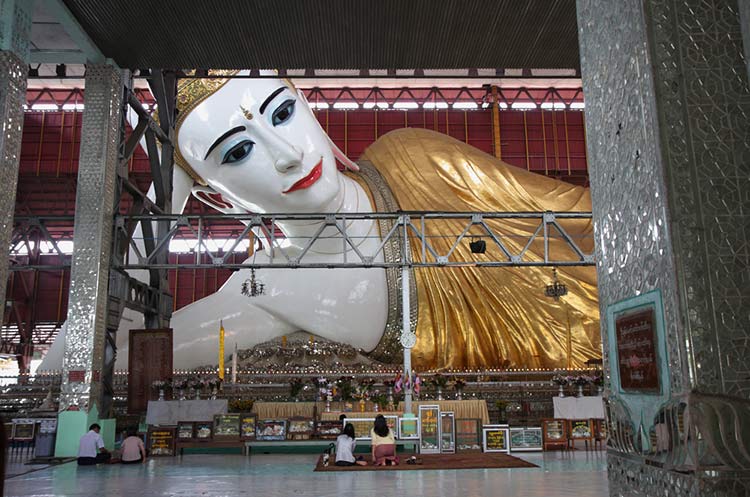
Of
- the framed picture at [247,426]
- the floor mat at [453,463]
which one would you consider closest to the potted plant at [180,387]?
the framed picture at [247,426]

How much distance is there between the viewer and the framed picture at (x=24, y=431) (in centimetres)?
786

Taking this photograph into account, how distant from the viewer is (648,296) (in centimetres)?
194

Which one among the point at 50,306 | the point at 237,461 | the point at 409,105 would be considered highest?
the point at 409,105

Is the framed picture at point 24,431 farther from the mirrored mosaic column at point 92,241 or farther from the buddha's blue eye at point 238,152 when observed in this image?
the buddha's blue eye at point 238,152

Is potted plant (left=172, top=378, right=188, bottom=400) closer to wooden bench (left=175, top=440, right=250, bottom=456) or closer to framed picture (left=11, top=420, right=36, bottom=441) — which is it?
wooden bench (left=175, top=440, right=250, bottom=456)

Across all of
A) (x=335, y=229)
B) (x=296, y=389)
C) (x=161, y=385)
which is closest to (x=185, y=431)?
(x=161, y=385)

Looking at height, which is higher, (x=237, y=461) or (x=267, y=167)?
(x=267, y=167)

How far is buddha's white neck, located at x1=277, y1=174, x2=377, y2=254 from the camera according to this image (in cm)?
1019

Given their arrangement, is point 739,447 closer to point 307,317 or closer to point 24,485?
point 24,485

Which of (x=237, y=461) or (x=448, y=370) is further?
(x=448, y=370)

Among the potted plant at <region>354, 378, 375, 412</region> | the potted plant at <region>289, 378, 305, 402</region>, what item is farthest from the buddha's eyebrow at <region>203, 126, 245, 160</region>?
the potted plant at <region>354, 378, 375, 412</region>

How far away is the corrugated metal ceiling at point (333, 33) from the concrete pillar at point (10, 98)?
0.95 metres

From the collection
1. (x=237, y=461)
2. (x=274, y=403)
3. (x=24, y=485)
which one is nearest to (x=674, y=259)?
(x=24, y=485)

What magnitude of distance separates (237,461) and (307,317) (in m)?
3.49
